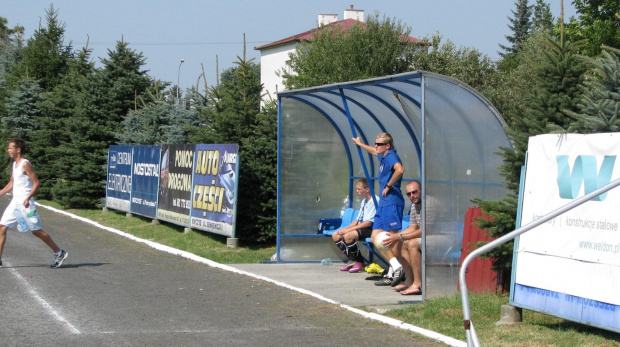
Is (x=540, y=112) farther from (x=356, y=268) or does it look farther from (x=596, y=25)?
(x=596, y=25)

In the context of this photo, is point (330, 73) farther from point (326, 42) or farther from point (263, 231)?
point (263, 231)

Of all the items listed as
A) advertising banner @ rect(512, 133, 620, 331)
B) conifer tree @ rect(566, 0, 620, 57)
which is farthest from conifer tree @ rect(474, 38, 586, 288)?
conifer tree @ rect(566, 0, 620, 57)

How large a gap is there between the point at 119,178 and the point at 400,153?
12985mm

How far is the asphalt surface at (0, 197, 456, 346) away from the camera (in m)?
7.30

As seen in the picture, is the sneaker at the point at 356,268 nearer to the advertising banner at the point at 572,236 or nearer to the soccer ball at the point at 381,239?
the soccer ball at the point at 381,239

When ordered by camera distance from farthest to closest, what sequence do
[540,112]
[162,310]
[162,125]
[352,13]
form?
[352,13]
[162,125]
[162,310]
[540,112]

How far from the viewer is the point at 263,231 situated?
15.4m

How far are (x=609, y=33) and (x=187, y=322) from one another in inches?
1162

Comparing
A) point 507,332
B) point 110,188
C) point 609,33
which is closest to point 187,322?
point 507,332

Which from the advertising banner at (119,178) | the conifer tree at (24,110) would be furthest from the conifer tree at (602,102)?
the conifer tree at (24,110)

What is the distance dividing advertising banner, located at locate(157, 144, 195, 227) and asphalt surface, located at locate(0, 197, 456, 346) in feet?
13.4

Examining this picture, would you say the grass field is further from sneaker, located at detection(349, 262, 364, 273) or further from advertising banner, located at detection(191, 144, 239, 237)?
advertising banner, located at detection(191, 144, 239, 237)

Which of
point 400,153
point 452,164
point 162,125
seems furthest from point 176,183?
point 452,164

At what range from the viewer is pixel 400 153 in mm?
12547
